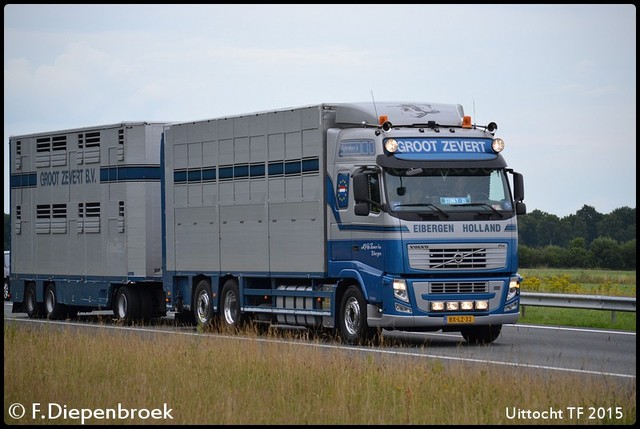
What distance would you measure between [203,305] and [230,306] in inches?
42.3

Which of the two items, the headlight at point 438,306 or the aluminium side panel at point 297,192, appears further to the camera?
the aluminium side panel at point 297,192

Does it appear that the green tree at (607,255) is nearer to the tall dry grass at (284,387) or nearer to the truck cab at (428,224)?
the truck cab at (428,224)

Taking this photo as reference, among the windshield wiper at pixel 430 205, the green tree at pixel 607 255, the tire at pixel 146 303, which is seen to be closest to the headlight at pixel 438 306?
the windshield wiper at pixel 430 205

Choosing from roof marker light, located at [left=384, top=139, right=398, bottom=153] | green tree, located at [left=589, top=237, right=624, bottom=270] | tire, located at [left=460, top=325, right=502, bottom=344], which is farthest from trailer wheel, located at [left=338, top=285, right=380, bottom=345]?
green tree, located at [left=589, top=237, right=624, bottom=270]

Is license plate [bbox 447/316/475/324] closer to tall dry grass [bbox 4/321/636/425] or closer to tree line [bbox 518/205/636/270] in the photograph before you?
tall dry grass [bbox 4/321/636/425]

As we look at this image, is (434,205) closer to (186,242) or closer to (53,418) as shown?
(186,242)

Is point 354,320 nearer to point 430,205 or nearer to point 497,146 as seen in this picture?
point 430,205

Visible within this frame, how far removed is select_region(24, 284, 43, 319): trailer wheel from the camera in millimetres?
33125

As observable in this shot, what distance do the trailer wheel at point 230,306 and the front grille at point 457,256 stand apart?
17.0 ft

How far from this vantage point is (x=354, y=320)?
22656mm

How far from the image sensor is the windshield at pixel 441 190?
2188cm

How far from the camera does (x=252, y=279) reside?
25953mm

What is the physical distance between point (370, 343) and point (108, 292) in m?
9.45

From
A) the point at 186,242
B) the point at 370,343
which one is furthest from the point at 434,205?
the point at 186,242
